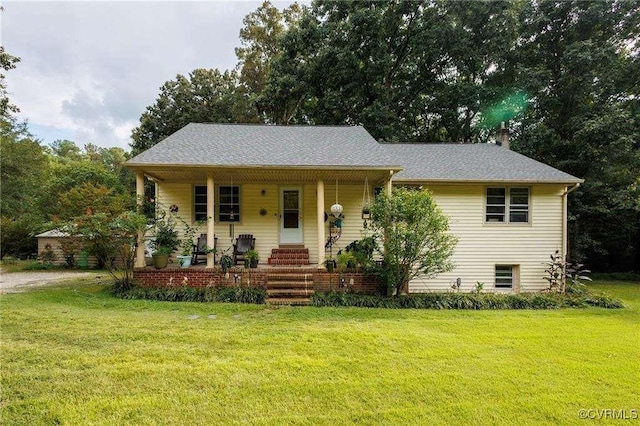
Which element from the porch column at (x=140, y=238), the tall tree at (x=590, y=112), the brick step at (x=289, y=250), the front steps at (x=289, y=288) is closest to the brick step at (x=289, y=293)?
the front steps at (x=289, y=288)

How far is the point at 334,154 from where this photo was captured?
8.60m

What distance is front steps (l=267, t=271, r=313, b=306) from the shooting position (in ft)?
22.7

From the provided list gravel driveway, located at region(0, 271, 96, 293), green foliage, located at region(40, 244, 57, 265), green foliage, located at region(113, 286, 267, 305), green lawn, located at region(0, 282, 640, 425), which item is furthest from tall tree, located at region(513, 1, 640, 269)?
green foliage, located at region(40, 244, 57, 265)

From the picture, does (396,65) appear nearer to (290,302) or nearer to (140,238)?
(290,302)

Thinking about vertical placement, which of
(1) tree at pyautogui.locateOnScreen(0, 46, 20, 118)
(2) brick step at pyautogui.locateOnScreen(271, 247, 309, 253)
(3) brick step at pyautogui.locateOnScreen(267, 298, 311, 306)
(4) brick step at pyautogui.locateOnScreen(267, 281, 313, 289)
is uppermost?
(1) tree at pyautogui.locateOnScreen(0, 46, 20, 118)

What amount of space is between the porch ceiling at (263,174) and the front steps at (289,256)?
7.39ft

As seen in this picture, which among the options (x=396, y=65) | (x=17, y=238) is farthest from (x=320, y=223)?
(x=17, y=238)

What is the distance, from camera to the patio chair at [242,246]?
883cm

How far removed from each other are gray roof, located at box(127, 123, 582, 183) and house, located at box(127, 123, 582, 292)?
0.12 feet

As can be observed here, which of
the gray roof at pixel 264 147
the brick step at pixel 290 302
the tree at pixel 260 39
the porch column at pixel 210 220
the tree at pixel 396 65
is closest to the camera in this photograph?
the brick step at pixel 290 302

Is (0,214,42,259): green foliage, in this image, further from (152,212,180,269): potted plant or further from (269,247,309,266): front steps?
(269,247,309,266): front steps

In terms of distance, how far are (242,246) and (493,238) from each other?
308 inches

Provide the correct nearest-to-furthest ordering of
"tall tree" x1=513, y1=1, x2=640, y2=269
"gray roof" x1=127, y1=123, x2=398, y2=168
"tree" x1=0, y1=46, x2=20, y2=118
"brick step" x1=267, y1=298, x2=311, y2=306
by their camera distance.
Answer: "brick step" x1=267, y1=298, x2=311, y2=306 → "gray roof" x1=127, y1=123, x2=398, y2=168 → "tree" x1=0, y1=46, x2=20, y2=118 → "tall tree" x1=513, y1=1, x2=640, y2=269

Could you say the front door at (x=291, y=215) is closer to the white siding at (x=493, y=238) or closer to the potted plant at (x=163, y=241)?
the potted plant at (x=163, y=241)
